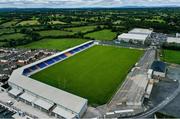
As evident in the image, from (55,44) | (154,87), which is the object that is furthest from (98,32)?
(154,87)

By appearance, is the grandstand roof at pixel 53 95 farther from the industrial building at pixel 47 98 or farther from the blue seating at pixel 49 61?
the blue seating at pixel 49 61

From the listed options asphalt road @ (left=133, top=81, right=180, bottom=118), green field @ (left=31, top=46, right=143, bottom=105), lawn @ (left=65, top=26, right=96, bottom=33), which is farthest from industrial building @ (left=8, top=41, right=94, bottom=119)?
lawn @ (left=65, top=26, right=96, bottom=33)

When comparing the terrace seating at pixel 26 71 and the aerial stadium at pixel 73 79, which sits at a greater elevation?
the terrace seating at pixel 26 71

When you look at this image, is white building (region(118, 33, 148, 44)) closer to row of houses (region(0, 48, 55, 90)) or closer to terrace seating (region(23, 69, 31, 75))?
row of houses (region(0, 48, 55, 90))

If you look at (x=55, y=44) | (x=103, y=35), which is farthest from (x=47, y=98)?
(x=103, y=35)

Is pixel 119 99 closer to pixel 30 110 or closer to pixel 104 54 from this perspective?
pixel 30 110

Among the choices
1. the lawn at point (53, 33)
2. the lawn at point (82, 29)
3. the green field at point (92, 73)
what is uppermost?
the lawn at point (82, 29)

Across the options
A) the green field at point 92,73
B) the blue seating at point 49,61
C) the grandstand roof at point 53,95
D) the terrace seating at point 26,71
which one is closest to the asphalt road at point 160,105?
the green field at point 92,73
